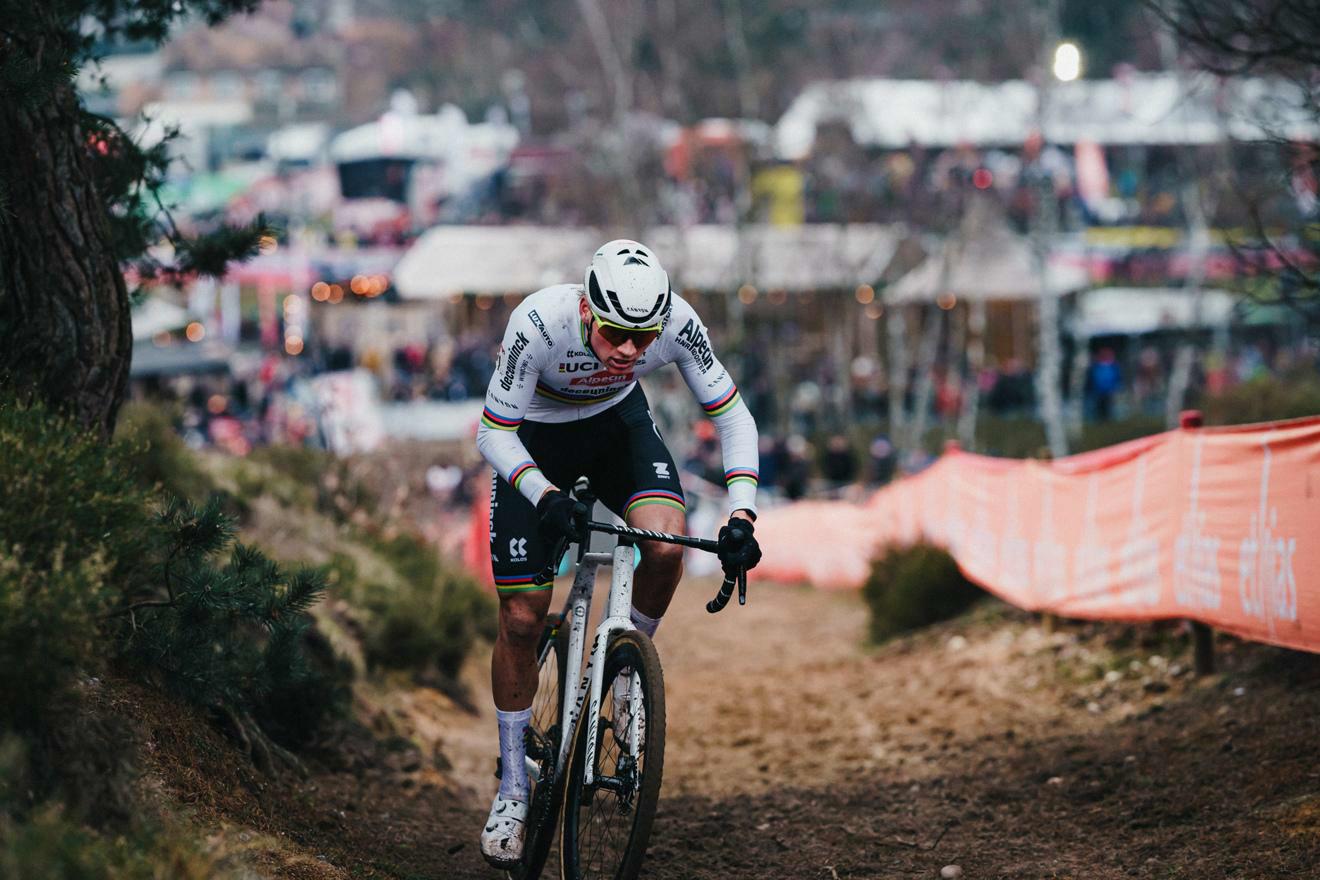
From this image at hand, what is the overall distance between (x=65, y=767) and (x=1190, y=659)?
6.58 m

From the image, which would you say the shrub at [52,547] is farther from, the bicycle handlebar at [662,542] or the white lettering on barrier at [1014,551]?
the white lettering on barrier at [1014,551]

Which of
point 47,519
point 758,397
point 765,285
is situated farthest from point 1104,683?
point 765,285

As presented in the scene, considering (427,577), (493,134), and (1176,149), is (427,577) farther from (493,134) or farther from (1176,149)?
(493,134)

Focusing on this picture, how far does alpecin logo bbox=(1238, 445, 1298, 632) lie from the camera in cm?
672

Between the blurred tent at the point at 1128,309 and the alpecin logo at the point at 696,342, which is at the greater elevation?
the blurred tent at the point at 1128,309

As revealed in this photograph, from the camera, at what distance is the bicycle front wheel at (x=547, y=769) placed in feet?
17.5

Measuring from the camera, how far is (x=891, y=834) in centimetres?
614

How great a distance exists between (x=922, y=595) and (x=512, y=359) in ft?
24.6

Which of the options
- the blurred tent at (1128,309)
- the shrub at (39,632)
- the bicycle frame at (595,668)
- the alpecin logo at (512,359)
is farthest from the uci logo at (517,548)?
the blurred tent at (1128,309)

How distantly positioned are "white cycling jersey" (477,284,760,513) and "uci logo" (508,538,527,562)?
0.25 meters

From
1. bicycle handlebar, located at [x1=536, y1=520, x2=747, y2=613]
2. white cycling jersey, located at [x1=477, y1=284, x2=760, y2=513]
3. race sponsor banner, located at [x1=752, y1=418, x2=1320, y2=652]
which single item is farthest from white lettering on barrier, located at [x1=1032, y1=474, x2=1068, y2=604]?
bicycle handlebar, located at [x1=536, y1=520, x2=747, y2=613]

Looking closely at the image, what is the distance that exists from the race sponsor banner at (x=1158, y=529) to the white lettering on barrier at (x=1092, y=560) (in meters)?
0.01

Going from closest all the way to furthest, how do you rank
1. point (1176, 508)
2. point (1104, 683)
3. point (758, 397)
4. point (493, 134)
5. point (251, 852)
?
point (251, 852), point (1176, 508), point (1104, 683), point (758, 397), point (493, 134)

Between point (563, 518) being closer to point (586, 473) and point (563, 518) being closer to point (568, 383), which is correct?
point (568, 383)
